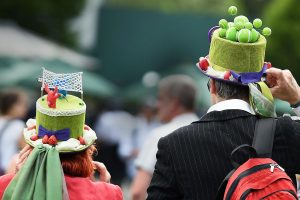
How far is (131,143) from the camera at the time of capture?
14.0 metres

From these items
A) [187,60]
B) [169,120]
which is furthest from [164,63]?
[169,120]

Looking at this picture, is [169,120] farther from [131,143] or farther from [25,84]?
[25,84]

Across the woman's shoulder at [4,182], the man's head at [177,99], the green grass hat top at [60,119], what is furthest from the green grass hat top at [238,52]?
the man's head at [177,99]


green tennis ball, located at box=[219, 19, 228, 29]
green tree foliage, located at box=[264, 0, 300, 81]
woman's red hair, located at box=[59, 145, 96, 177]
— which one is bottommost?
green tree foliage, located at box=[264, 0, 300, 81]

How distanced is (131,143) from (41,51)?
7.96 m

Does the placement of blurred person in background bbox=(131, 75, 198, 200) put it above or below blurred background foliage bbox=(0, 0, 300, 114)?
above

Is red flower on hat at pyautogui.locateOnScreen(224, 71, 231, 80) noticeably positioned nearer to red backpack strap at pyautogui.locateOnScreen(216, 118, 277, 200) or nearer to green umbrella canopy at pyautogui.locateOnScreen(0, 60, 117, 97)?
red backpack strap at pyautogui.locateOnScreen(216, 118, 277, 200)

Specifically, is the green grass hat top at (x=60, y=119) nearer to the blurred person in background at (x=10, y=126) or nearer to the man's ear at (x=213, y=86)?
the man's ear at (x=213, y=86)

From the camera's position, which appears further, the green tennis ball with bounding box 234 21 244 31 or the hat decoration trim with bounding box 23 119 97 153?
the green tennis ball with bounding box 234 21 244 31

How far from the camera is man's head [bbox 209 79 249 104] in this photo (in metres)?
4.38

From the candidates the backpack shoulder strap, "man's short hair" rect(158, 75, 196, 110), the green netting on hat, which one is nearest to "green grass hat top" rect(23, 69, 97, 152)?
the green netting on hat

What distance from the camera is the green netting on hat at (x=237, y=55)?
14.4 ft

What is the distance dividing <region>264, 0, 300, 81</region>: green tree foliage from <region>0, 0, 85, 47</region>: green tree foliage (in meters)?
6.57

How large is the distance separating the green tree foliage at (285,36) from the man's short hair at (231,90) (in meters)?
14.8
